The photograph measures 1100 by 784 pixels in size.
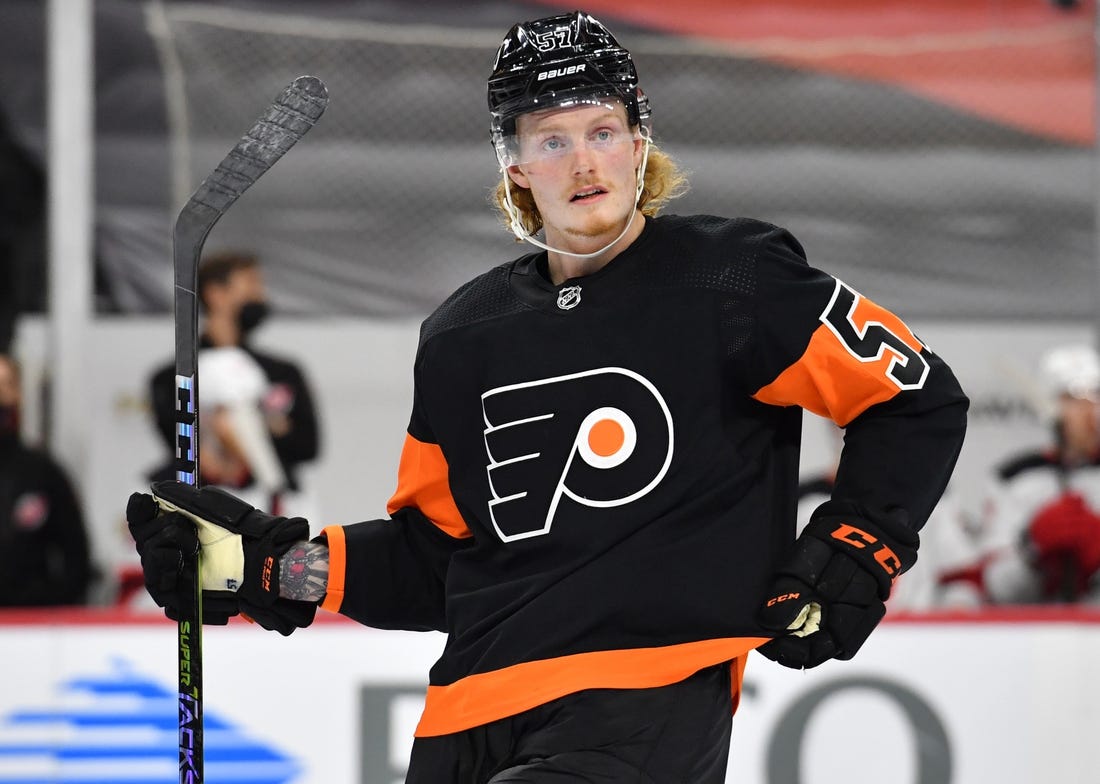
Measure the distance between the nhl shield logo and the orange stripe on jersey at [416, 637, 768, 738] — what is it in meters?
0.39

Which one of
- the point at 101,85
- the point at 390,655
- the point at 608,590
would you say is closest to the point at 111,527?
the point at 101,85

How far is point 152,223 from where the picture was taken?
18.0ft

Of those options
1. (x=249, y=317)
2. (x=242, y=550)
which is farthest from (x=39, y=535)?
(x=242, y=550)

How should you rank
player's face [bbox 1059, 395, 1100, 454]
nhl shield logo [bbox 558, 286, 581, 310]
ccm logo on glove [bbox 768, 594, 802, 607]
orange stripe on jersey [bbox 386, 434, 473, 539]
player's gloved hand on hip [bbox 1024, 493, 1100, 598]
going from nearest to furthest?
ccm logo on glove [bbox 768, 594, 802, 607] → nhl shield logo [bbox 558, 286, 581, 310] → orange stripe on jersey [bbox 386, 434, 473, 539] → player's gloved hand on hip [bbox 1024, 493, 1100, 598] → player's face [bbox 1059, 395, 1100, 454]

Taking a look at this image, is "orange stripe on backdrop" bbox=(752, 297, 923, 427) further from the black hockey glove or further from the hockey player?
the black hockey glove

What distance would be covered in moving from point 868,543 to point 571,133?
567 mm

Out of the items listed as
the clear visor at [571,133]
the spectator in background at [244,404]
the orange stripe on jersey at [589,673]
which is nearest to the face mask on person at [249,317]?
the spectator in background at [244,404]

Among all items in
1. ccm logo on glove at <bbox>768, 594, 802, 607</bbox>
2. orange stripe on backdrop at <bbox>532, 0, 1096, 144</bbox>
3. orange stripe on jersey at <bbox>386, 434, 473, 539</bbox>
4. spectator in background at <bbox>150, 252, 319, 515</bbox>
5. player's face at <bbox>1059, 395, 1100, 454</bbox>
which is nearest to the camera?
ccm logo on glove at <bbox>768, 594, 802, 607</bbox>

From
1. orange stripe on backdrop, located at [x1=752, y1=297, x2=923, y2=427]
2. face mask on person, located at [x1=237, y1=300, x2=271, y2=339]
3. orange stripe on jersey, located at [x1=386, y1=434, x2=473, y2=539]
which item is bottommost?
orange stripe on jersey, located at [x1=386, y1=434, x2=473, y2=539]

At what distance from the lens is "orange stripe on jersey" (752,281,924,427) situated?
71.4 inches

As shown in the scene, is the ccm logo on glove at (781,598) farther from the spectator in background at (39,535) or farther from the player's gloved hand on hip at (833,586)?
the spectator in background at (39,535)

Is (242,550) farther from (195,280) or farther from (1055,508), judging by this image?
(1055,508)

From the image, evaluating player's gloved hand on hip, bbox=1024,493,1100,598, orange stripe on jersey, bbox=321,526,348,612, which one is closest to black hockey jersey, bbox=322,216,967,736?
orange stripe on jersey, bbox=321,526,348,612

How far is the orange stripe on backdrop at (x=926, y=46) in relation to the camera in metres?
5.72
